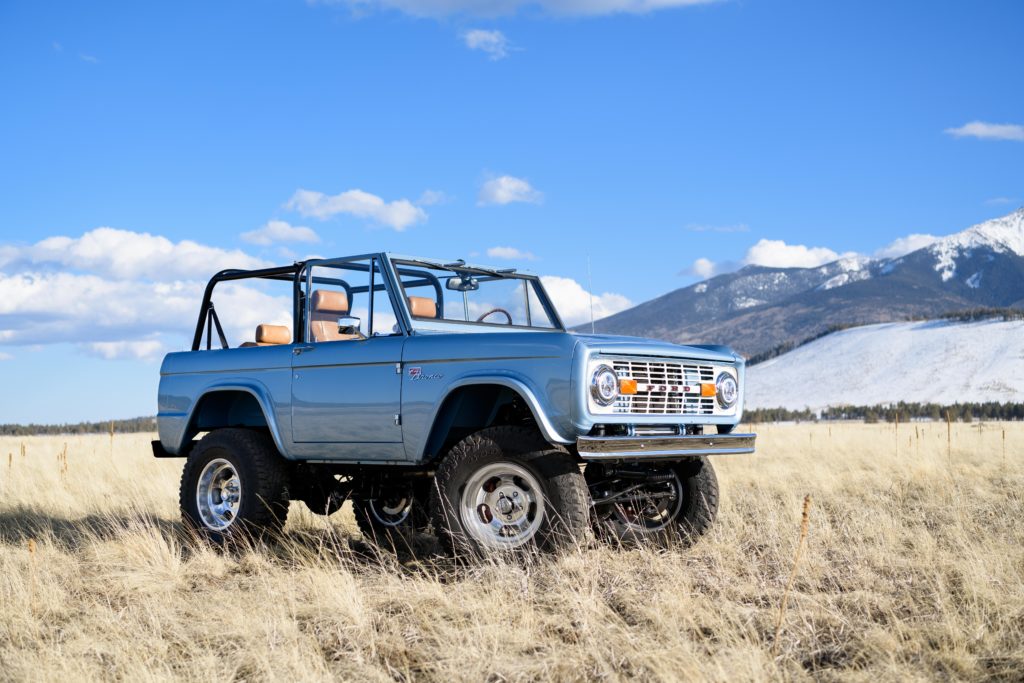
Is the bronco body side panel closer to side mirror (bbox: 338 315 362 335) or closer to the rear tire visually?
side mirror (bbox: 338 315 362 335)

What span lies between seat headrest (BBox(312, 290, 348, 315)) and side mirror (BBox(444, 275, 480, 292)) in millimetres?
880

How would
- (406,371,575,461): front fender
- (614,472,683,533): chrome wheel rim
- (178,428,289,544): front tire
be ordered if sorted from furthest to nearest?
(178,428,289,544): front tire, (614,472,683,533): chrome wheel rim, (406,371,575,461): front fender

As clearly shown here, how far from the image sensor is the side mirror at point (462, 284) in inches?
324

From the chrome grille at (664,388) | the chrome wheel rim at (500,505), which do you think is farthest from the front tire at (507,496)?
the chrome grille at (664,388)

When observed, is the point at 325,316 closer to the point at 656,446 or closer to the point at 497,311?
the point at 497,311

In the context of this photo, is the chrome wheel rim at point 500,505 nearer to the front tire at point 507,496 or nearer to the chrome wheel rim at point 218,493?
the front tire at point 507,496

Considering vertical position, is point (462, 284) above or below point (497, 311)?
above

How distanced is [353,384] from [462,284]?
150cm

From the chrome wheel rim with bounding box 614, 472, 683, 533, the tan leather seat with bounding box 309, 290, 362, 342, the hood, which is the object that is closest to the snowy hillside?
the chrome wheel rim with bounding box 614, 472, 683, 533

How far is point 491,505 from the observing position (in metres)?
6.54

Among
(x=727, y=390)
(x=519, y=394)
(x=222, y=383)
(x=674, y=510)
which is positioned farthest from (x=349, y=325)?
(x=674, y=510)

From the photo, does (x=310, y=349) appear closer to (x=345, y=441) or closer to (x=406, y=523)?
(x=345, y=441)

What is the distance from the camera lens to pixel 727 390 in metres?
7.23

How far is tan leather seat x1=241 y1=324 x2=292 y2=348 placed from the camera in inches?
340
